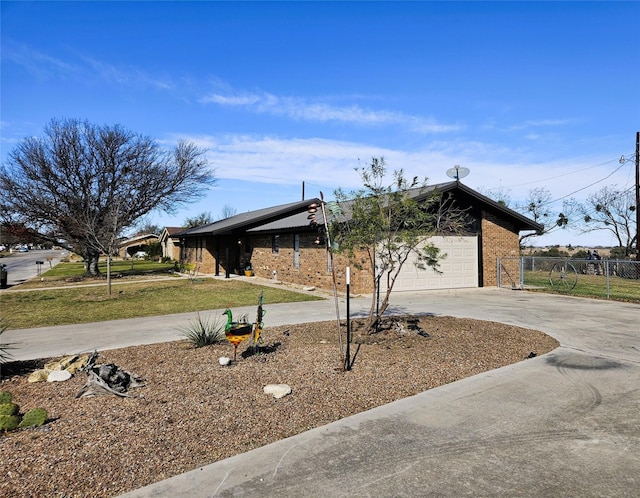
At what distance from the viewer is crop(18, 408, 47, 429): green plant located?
4148 mm

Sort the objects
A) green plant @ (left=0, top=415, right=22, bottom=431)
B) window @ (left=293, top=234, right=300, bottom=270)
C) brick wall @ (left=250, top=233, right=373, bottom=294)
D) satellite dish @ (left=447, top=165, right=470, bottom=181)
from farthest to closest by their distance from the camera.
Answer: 1. window @ (left=293, top=234, right=300, bottom=270)
2. brick wall @ (left=250, top=233, right=373, bottom=294)
3. satellite dish @ (left=447, top=165, right=470, bottom=181)
4. green plant @ (left=0, top=415, right=22, bottom=431)

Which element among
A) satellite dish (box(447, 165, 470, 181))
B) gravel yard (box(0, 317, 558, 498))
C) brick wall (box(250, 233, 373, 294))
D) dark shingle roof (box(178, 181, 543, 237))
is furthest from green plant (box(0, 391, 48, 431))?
satellite dish (box(447, 165, 470, 181))

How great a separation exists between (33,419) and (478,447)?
4398 mm

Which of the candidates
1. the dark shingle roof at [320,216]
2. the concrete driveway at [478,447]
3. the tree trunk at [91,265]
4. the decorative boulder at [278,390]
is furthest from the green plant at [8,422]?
the tree trunk at [91,265]

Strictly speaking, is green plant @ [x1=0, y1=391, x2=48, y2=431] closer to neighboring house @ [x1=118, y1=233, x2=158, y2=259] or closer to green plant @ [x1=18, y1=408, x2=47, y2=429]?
green plant @ [x1=18, y1=408, x2=47, y2=429]

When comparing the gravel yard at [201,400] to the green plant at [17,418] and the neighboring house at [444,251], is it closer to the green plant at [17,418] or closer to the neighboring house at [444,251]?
the green plant at [17,418]

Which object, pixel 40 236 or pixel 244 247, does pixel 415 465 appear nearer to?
pixel 244 247

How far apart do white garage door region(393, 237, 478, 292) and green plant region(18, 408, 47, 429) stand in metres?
13.8

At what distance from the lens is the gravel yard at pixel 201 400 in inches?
135

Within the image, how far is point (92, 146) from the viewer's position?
24.5m

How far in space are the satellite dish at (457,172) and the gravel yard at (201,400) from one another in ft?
24.6

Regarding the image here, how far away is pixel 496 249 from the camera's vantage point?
1925 cm

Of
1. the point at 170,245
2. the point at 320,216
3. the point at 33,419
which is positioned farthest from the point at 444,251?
the point at 170,245

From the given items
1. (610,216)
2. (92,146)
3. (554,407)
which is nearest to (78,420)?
(554,407)
